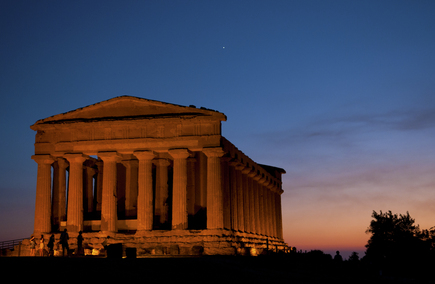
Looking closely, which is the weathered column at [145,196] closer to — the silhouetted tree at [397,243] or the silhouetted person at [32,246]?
the silhouetted person at [32,246]

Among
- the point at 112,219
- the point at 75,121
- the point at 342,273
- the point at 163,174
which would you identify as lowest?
the point at 342,273

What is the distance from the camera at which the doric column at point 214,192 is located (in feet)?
164

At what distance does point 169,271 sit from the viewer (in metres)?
31.5

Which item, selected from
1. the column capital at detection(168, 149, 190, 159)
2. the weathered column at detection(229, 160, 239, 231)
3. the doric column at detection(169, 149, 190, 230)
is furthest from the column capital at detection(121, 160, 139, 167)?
the weathered column at detection(229, 160, 239, 231)

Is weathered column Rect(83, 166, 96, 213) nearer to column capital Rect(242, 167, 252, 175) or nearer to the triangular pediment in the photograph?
the triangular pediment

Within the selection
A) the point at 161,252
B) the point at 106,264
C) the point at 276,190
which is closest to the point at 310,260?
the point at 161,252

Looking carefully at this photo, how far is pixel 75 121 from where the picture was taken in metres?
53.0

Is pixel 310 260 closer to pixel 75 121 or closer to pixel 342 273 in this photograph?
pixel 342 273

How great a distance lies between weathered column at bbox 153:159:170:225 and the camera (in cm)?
5609

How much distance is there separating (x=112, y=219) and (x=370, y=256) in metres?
48.9

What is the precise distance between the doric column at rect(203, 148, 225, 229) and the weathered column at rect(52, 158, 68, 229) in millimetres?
14299

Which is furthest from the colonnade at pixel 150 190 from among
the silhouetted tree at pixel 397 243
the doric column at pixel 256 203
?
the silhouetted tree at pixel 397 243

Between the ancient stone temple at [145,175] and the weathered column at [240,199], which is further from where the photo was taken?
the weathered column at [240,199]

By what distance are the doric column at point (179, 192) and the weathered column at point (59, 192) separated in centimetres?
1131
